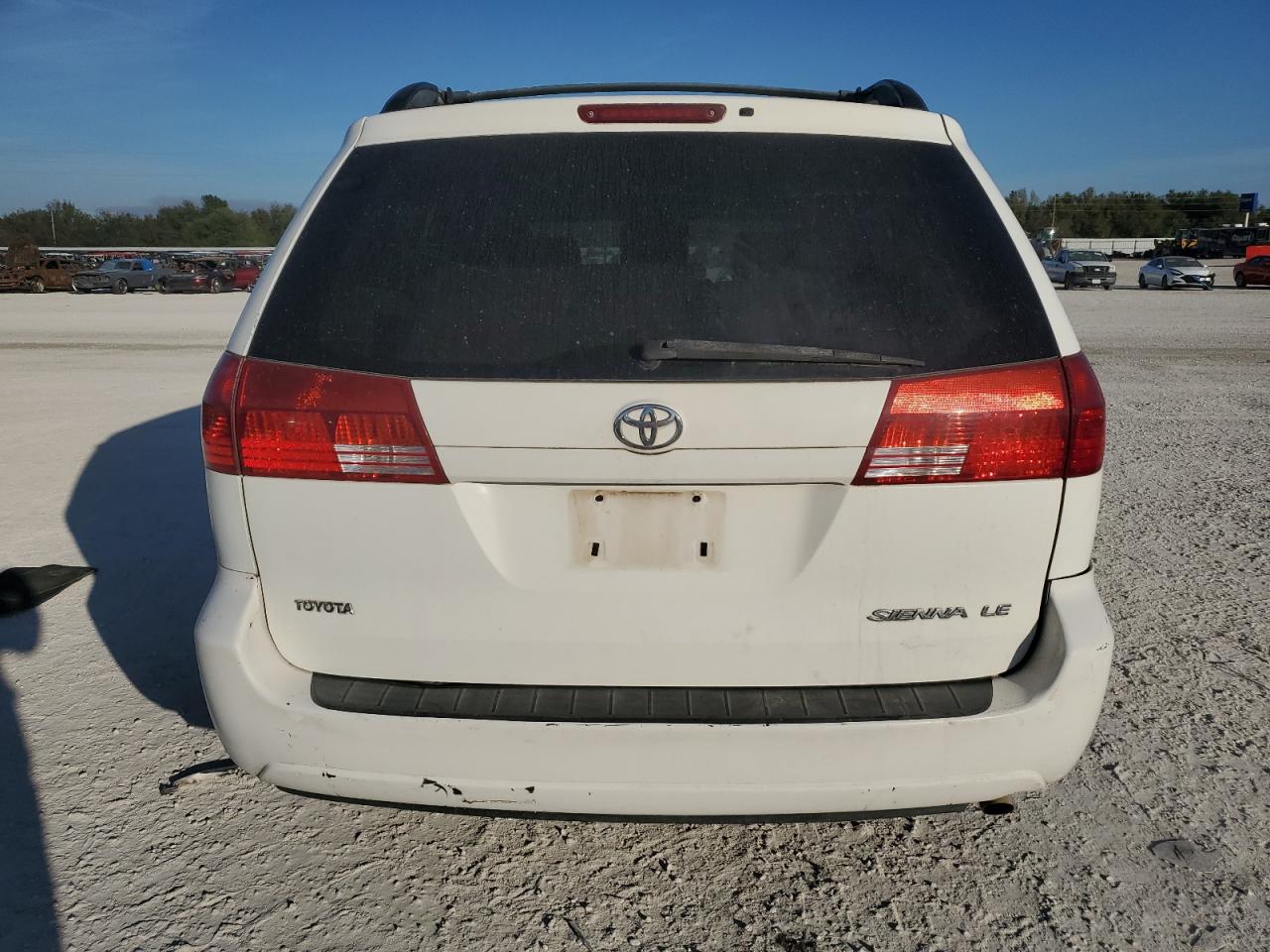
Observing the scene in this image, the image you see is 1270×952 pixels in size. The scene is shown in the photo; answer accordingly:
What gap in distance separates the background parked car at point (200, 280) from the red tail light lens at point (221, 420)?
44.7m

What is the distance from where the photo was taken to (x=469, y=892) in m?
2.50

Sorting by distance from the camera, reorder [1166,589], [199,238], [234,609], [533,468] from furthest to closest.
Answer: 1. [199,238]
2. [1166,589]
3. [234,609]
4. [533,468]

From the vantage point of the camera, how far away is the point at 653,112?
232cm

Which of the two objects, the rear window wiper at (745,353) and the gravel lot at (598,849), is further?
the gravel lot at (598,849)

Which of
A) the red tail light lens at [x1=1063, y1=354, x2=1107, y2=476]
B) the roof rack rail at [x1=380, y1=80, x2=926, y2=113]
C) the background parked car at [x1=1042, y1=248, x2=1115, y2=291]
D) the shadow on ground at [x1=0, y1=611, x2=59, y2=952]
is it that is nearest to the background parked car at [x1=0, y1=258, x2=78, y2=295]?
the background parked car at [x1=1042, y1=248, x2=1115, y2=291]

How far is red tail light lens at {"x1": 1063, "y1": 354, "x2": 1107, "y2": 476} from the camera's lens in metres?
2.13

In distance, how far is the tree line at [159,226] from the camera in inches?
4311

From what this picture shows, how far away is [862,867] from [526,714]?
1.17 m

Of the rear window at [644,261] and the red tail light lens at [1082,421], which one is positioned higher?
the rear window at [644,261]

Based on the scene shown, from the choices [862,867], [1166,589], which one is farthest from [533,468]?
[1166,589]

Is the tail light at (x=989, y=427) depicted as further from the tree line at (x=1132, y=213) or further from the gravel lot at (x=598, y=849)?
the tree line at (x=1132, y=213)

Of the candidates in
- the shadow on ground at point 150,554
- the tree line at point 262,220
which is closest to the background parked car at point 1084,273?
the shadow on ground at point 150,554

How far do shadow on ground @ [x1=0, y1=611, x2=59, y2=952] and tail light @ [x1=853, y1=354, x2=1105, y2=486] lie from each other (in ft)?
7.51

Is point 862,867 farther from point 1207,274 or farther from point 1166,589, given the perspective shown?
point 1207,274
